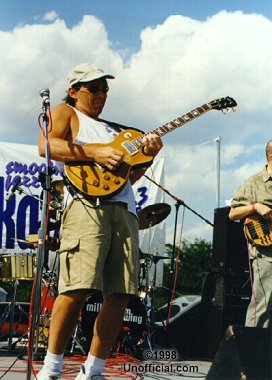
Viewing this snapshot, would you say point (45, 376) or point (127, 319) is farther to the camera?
point (127, 319)

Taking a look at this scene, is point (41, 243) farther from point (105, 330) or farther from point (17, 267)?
point (17, 267)

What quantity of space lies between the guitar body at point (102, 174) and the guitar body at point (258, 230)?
1.72m

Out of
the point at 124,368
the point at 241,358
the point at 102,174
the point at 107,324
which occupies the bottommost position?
the point at 124,368

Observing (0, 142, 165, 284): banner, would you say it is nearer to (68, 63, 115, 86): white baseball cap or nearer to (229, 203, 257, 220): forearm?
(229, 203, 257, 220): forearm

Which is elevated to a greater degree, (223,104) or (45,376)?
(223,104)

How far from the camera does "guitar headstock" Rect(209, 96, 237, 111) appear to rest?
11.6 feet

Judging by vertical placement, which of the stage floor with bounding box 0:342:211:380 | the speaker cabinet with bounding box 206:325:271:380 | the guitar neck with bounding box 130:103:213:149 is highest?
the guitar neck with bounding box 130:103:213:149

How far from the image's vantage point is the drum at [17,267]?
5566 millimetres

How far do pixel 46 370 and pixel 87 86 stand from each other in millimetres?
1463

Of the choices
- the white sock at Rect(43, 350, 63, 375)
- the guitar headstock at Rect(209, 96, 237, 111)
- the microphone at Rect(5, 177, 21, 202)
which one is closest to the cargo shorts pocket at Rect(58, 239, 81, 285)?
the white sock at Rect(43, 350, 63, 375)

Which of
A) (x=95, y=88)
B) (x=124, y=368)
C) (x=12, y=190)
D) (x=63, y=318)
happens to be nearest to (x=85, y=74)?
(x=95, y=88)

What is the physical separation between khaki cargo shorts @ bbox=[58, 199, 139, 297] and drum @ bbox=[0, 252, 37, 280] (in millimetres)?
2676

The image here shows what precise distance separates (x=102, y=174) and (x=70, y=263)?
476 mm

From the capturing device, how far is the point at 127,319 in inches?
228
